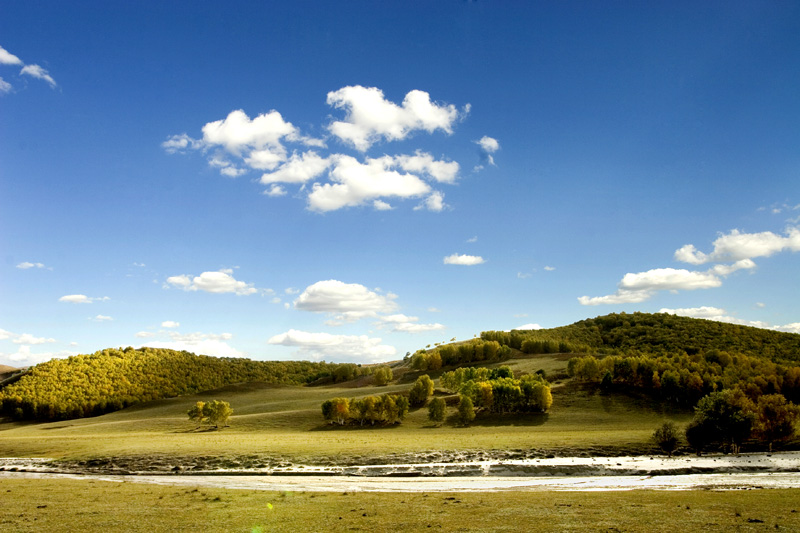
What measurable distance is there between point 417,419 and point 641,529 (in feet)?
304

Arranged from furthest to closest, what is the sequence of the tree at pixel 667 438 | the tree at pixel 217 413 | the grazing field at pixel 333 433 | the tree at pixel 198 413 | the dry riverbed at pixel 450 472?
the tree at pixel 198 413
the tree at pixel 217 413
the grazing field at pixel 333 433
the tree at pixel 667 438
the dry riverbed at pixel 450 472

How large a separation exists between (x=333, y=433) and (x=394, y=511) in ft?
234

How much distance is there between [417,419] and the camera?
111938 millimetres

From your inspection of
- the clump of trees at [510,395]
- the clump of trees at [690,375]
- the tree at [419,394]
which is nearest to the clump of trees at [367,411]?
the clump of trees at [510,395]

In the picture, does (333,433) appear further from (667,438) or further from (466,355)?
(466,355)

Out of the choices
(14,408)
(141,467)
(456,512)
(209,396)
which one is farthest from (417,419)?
(14,408)

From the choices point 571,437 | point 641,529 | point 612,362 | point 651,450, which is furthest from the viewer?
point 612,362

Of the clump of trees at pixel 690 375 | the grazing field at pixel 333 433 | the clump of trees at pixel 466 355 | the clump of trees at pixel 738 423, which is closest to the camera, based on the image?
the clump of trees at pixel 738 423

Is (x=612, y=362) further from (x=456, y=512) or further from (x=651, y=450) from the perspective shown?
(x=456, y=512)

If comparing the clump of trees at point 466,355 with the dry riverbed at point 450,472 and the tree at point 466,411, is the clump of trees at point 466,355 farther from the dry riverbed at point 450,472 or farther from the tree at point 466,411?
the dry riverbed at point 450,472

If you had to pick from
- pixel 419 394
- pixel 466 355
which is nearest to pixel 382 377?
pixel 466 355

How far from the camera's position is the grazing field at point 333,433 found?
67663mm

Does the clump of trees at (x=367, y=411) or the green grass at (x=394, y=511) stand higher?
the green grass at (x=394, y=511)

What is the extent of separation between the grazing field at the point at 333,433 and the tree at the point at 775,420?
15.1 m
